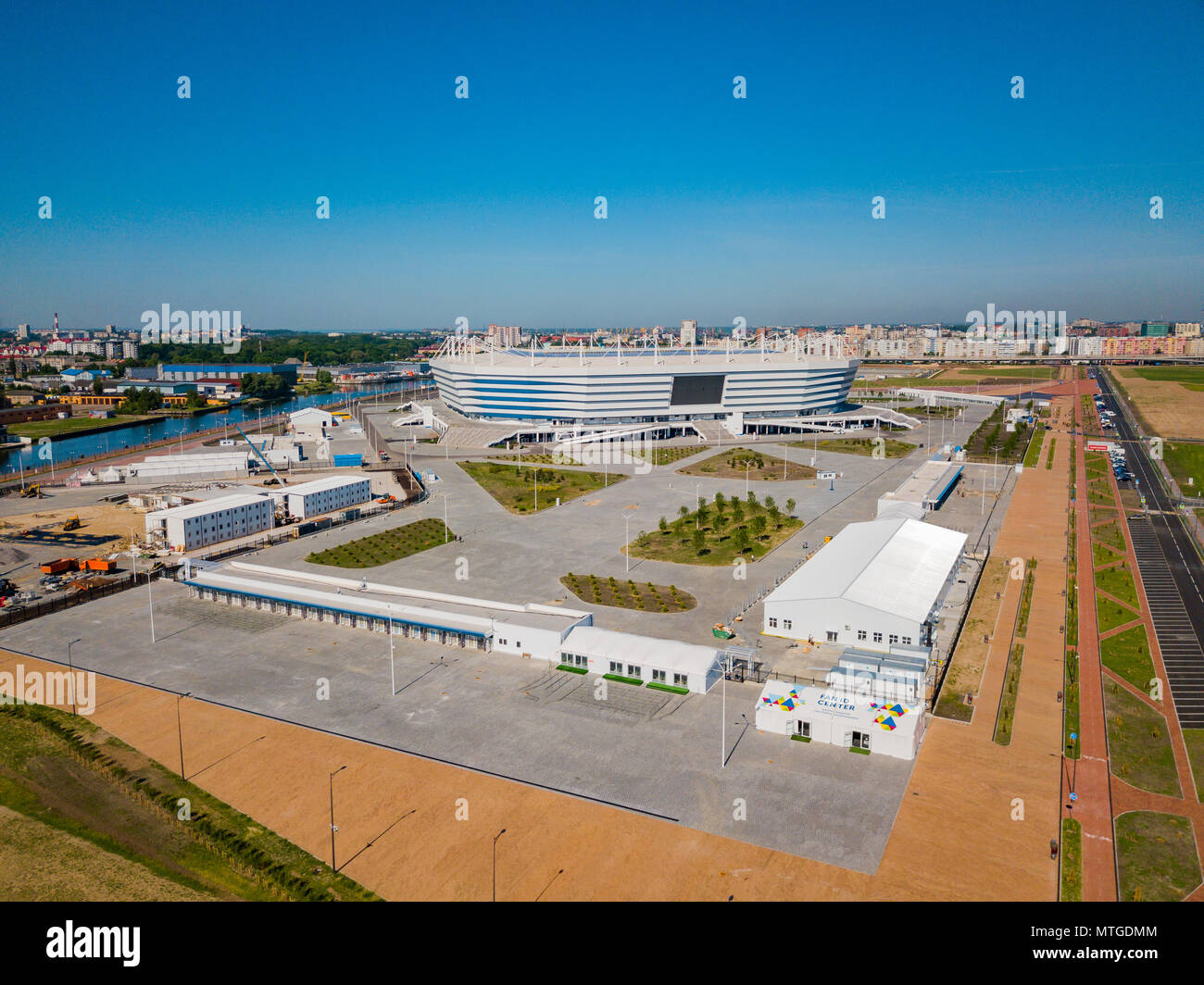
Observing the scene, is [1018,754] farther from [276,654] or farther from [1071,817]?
[276,654]

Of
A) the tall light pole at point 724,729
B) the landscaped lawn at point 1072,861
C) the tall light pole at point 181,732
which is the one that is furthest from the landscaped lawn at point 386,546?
Result: the landscaped lawn at point 1072,861

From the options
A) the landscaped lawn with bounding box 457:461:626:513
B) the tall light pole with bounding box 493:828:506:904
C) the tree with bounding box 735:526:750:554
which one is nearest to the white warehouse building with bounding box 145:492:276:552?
the landscaped lawn with bounding box 457:461:626:513

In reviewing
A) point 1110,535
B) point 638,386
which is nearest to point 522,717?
point 1110,535

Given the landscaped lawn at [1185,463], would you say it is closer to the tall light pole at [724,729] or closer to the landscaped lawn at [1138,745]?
the landscaped lawn at [1138,745]

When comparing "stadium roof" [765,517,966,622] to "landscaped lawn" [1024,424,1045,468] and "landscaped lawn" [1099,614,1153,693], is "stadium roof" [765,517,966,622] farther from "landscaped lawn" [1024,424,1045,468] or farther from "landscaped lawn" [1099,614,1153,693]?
"landscaped lawn" [1024,424,1045,468]

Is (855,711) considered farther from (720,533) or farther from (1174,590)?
(1174,590)

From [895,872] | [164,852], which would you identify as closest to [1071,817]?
[895,872]
